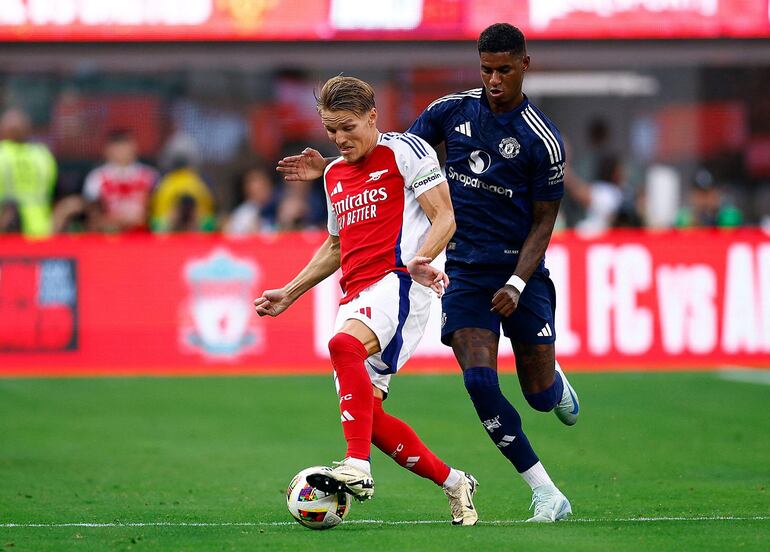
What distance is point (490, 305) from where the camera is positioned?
7.29 m

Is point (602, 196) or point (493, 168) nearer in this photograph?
point (493, 168)

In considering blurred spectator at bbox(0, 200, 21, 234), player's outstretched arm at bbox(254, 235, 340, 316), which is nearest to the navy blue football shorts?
player's outstretched arm at bbox(254, 235, 340, 316)

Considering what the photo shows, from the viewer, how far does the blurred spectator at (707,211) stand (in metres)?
17.6

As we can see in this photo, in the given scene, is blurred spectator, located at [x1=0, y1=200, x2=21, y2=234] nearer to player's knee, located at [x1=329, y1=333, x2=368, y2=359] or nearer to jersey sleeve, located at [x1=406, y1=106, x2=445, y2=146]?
jersey sleeve, located at [x1=406, y1=106, x2=445, y2=146]

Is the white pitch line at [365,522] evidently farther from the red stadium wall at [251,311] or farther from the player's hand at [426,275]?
the red stadium wall at [251,311]

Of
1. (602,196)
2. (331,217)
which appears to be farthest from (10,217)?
(331,217)

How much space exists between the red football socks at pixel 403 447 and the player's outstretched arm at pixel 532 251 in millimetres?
729

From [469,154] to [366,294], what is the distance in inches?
39.3

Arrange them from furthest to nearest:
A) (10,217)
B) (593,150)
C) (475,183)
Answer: (593,150) → (10,217) → (475,183)

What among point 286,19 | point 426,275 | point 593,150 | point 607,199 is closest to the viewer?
point 426,275

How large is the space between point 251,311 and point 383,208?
8.85 m

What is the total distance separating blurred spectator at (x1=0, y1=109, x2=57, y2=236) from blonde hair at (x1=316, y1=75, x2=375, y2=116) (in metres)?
10.6

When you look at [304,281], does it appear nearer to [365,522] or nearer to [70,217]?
[365,522]

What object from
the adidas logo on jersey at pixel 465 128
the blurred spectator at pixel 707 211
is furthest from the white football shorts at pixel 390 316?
the blurred spectator at pixel 707 211
